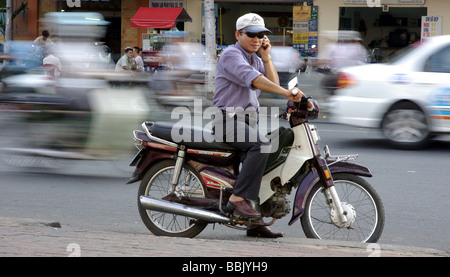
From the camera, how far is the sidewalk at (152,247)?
470 cm

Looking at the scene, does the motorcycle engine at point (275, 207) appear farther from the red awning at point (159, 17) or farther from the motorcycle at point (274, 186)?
the red awning at point (159, 17)

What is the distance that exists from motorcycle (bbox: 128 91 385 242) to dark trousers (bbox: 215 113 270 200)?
144mm

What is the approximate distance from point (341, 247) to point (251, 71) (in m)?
1.49

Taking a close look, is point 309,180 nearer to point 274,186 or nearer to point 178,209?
point 274,186

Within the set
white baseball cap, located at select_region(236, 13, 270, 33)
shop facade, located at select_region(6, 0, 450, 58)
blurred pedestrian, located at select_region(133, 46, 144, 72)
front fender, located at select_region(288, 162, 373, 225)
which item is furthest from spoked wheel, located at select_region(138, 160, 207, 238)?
shop facade, located at select_region(6, 0, 450, 58)

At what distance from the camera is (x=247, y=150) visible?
17.7 feet

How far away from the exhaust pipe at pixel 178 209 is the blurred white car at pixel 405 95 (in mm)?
6016

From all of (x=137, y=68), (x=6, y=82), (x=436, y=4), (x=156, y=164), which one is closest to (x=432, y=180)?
(x=156, y=164)

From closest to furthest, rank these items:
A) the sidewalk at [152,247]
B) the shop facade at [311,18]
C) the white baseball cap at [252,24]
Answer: the sidewalk at [152,247]
the white baseball cap at [252,24]
the shop facade at [311,18]

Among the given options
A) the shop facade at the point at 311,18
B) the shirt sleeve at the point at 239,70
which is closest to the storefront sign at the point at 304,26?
the shop facade at the point at 311,18

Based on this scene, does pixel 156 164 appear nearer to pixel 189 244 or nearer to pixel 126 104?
pixel 189 244

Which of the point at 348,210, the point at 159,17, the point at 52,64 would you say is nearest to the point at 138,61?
the point at 159,17

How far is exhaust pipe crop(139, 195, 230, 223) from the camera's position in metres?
5.50

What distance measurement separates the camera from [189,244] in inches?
204
